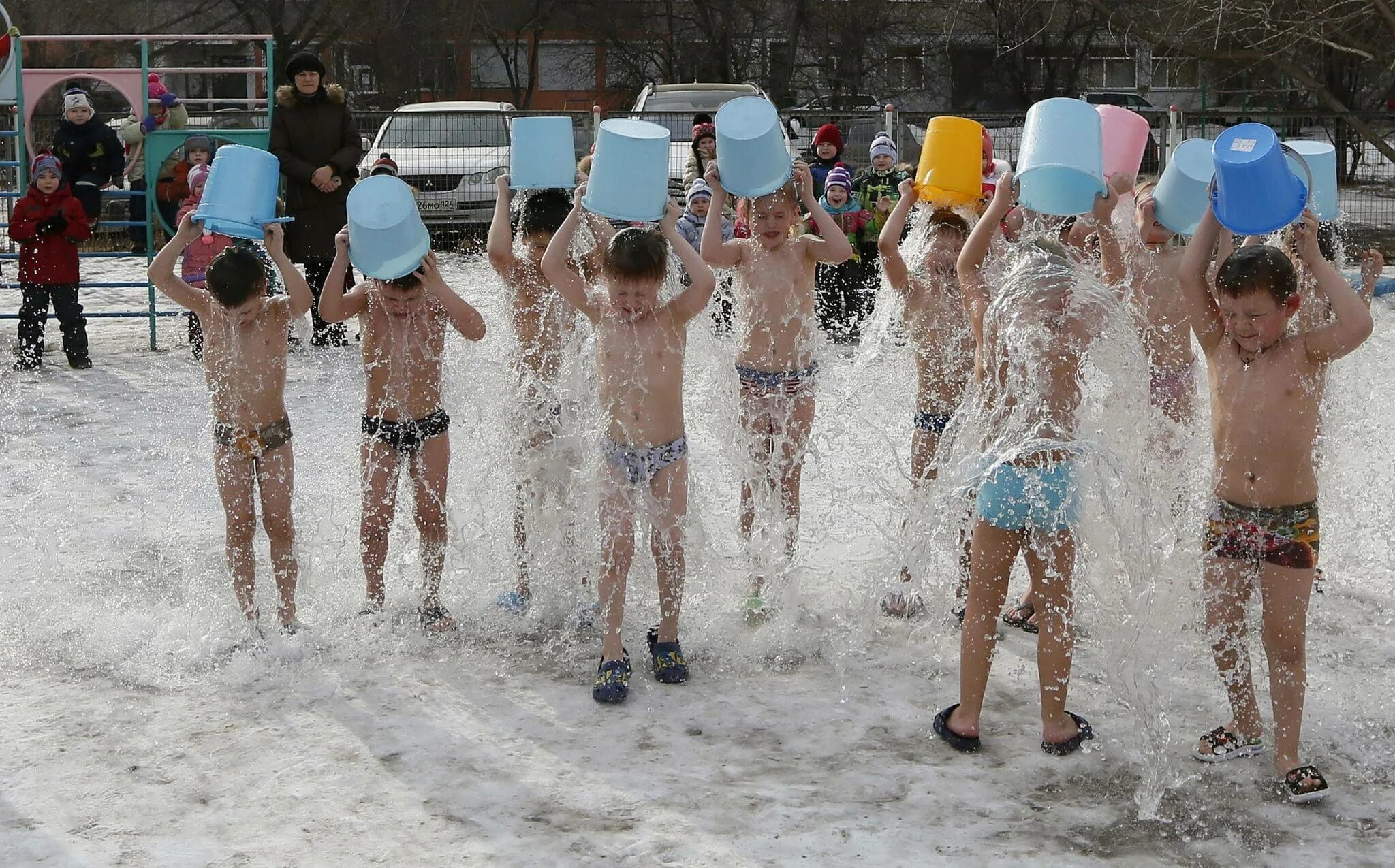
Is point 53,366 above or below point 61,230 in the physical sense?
below

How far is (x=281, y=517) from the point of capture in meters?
4.68

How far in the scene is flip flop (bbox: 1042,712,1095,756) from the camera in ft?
12.8

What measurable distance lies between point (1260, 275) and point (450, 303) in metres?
2.45

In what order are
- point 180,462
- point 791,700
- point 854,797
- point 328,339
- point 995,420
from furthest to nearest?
point 328,339, point 180,462, point 791,700, point 995,420, point 854,797

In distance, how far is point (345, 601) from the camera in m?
5.13

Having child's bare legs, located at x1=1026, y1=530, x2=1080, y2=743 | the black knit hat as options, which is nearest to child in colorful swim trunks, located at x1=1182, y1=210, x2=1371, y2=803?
child's bare legs, located at x1=1026, y1=530, x2=1080, y2=743

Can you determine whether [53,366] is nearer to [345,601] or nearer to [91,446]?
[91,446]

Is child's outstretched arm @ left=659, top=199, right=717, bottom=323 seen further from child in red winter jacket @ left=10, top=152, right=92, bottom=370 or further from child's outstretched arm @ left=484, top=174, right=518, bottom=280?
child in red winter jacket @ left=10, top=152, right=92, bottom=370

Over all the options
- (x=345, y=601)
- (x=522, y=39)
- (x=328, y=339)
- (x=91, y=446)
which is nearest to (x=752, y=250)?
(x=345, y=601)

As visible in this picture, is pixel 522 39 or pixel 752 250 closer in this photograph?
pixel 752 250

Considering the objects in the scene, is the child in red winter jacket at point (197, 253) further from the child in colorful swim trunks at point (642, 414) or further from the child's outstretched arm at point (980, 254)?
the child's outstretched arm at point (980, 254)

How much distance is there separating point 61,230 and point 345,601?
228 inches

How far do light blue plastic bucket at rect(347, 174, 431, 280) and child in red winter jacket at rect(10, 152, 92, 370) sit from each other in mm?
5919

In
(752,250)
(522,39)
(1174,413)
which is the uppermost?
(522,39)
